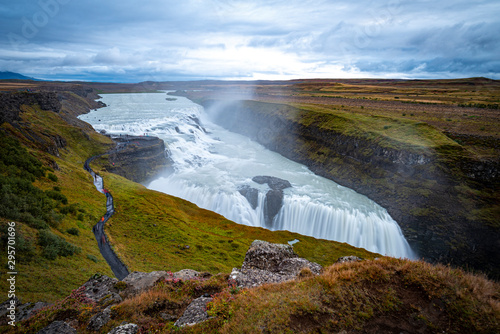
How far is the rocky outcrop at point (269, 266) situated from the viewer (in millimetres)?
13524

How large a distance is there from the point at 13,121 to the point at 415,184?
85.5 meters

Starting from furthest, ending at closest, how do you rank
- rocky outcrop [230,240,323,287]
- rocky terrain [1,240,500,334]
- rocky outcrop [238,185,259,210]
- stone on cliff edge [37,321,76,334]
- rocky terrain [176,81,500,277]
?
1. rocky outcrop [238,185,259,210]
2. rocky terrain [176,81,500,277]
3. rocky outcrop [230,240,323,287]
4. stone on cliff edge [37,321,76,334]
5. rocky terrain [1,240,500,334]

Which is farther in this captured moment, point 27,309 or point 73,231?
point 73,231

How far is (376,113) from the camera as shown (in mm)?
74625

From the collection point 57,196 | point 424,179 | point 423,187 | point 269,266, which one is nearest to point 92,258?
point 57,196

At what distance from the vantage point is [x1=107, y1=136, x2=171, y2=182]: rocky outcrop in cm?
6106

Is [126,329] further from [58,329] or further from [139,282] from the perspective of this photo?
[139,282]

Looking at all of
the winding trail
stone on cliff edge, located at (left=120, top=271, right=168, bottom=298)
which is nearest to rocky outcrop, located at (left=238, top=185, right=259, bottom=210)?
the winding trail

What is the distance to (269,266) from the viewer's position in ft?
50.6

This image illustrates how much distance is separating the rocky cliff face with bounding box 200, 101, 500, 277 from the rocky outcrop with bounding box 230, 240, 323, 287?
37967 mm

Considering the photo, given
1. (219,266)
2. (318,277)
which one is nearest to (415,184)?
(219,266)

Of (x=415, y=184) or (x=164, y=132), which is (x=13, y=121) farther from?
(x=415, y=184)

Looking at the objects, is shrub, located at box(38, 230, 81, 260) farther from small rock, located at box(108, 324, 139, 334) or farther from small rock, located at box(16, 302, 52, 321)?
small rock, located at box(108, 324, 139, 334)

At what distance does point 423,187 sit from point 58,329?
184 ft
